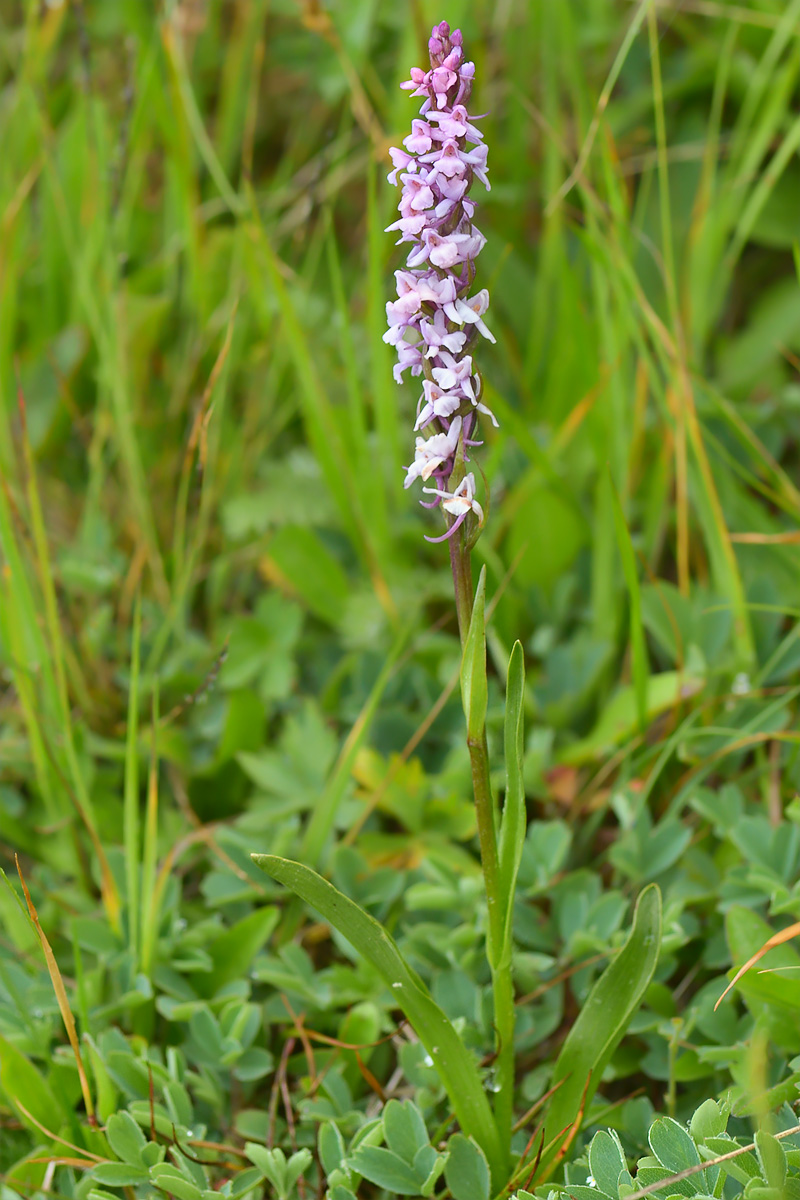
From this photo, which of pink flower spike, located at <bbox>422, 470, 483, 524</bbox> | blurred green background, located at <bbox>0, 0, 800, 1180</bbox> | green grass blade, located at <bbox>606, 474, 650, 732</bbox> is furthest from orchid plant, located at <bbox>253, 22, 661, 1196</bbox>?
green grass blade, located at <bbox>606, 474, 650, 732</bbox>

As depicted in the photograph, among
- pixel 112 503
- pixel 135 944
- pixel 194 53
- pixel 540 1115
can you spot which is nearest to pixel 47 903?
pixel 135 944

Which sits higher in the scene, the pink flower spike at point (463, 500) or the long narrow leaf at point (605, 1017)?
the pink flower spike at point (463, 500)

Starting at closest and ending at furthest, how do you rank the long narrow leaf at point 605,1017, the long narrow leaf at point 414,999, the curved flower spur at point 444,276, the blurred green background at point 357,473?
the curved flower spur at point 444,276
the long narrow leaf at point 414,999
the long narrow leaf at point 605,1017
the blurred green background at point 357,473

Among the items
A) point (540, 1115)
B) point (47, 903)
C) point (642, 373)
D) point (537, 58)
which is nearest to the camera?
point (540, 1115)

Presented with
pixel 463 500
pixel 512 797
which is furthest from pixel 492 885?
pixel 463 500

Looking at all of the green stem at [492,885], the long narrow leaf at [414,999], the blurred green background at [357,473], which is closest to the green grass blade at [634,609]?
the blurred green background at [357,473]

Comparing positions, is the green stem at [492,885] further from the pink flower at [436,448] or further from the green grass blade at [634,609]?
the green grass blade at [634,609]

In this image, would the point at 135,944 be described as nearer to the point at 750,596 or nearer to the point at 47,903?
the point at 47,903

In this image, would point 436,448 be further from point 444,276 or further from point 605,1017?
point 605,1017
